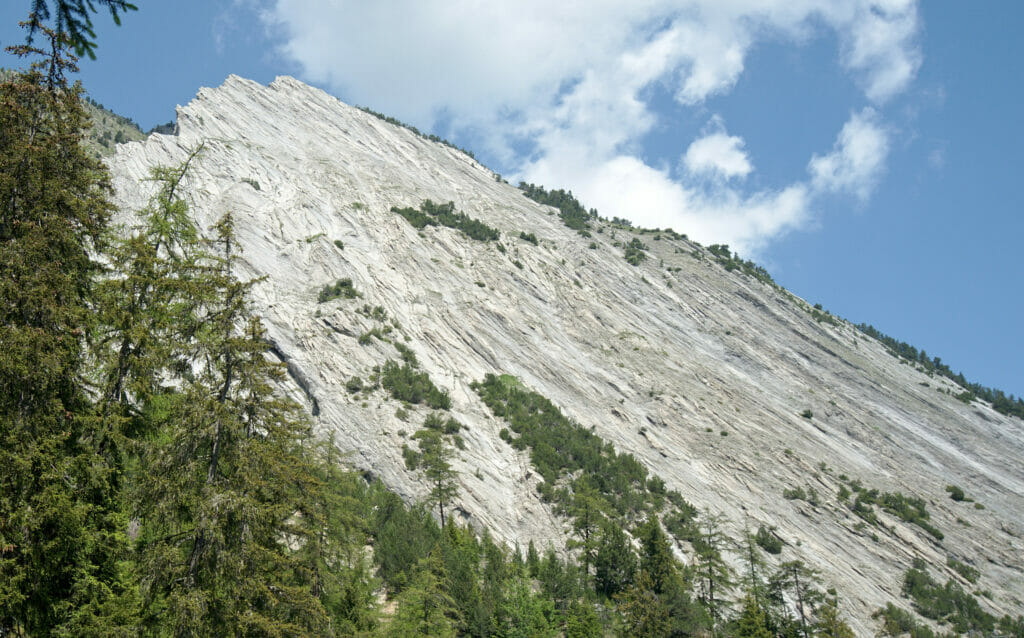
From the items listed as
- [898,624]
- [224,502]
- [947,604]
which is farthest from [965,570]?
[224,502]

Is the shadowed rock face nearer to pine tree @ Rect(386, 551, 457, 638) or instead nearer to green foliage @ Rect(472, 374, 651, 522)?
green foliage @ Rect(472, 374, 651, 522)

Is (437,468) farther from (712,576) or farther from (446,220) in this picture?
(446,220)

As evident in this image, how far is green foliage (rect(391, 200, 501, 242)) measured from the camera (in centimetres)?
8619

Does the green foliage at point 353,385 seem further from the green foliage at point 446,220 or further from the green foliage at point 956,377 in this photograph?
the green foliage at point 956,377

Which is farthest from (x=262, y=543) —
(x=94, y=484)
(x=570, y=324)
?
(x=570, y=324)

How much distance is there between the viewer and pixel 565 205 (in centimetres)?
12838

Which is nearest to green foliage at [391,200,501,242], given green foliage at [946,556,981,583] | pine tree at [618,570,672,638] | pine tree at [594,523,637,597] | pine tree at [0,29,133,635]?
pine tree at [594,523,637,597]

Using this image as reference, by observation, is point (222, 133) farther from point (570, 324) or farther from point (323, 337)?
point (570, 324)

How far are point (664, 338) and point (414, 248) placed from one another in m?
34.8

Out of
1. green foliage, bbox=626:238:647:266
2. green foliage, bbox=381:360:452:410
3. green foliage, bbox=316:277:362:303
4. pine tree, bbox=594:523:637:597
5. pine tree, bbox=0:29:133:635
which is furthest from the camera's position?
green foliage, bbox=626:238:647:266

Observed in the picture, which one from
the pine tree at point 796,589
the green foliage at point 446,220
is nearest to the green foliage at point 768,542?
the pine tree at point 796,589

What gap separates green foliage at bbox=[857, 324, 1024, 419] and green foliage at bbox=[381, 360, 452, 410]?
82720 millimetres

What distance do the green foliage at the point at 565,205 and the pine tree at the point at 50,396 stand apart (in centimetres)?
9747

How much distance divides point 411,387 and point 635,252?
206 ft
